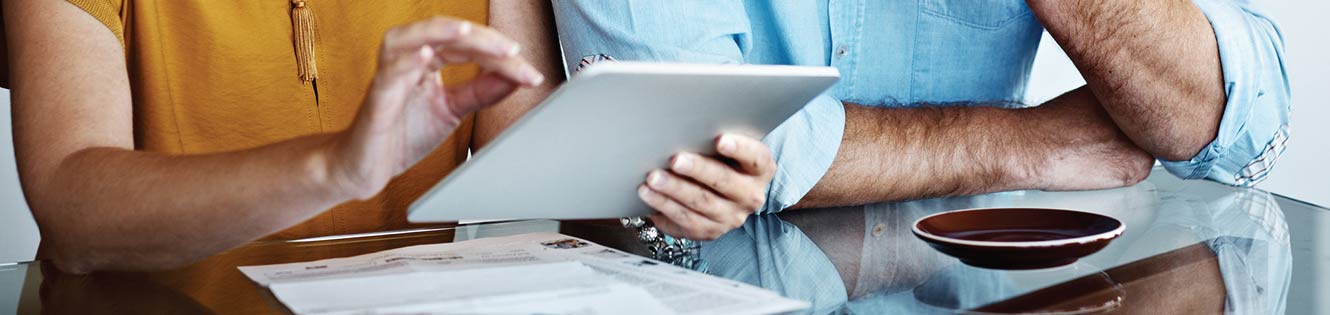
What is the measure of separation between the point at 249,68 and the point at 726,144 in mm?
669

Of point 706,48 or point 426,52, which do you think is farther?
point 706,48

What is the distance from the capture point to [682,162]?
99cm

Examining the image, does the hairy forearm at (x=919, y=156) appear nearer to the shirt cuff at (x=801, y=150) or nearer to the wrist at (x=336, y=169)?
the shirt cuff at (x=801, y=150)

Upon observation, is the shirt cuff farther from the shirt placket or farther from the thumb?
the thumb

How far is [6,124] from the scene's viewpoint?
2.31m

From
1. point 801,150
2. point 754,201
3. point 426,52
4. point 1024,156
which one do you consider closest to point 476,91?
point 426,52

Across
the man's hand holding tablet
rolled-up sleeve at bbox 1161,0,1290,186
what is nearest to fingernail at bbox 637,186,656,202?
the man's hand holding tablet

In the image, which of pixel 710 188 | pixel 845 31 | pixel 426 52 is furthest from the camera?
pixel 845 31

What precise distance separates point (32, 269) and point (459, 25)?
0.55 meters

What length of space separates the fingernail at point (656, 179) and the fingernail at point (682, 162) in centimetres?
2

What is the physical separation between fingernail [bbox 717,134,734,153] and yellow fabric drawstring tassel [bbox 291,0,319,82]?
0.61 m

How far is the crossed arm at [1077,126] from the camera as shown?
1373mm

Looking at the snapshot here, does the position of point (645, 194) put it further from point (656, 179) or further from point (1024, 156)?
point (1024, 156)

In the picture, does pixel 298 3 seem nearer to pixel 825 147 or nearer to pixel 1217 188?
pixel 825 147
